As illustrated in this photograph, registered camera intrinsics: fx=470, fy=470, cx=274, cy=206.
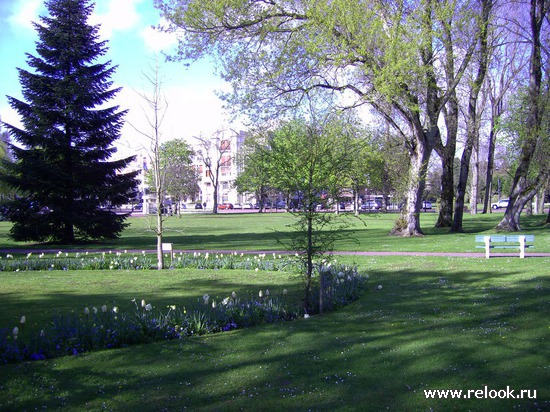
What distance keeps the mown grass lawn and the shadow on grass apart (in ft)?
0.04

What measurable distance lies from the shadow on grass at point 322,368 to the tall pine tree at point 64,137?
65.6 ft

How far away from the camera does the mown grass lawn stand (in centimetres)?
456

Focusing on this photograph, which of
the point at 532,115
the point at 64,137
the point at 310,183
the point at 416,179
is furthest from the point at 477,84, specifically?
the point at 64,137

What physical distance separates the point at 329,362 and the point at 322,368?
0.21 metres

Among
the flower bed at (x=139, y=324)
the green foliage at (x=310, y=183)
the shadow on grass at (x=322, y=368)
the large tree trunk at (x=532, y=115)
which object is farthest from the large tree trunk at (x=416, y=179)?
the shadow on grass at (x=322, y=368)

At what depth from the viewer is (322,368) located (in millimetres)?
5359

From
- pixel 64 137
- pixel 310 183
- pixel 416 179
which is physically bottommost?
pixel 310 183

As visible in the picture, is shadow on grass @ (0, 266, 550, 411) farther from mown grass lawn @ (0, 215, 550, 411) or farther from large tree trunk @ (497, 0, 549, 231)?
large tree trunk @ (497, 0, 549, 231)

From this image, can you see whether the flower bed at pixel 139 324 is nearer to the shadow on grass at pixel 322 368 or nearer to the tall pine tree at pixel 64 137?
the shadow on grass at pixel 322 368

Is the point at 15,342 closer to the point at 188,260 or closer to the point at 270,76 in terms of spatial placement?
the point at 188,260

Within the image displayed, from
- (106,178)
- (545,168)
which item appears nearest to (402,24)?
(545,168)

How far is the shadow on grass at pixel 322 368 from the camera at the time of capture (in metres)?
4.55

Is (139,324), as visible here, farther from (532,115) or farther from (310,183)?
(532,115)

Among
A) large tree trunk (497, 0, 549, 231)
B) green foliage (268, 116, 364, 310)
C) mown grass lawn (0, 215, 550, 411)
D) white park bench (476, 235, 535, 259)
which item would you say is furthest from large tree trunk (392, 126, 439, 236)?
green foliage (268, 116, 364, 310)
